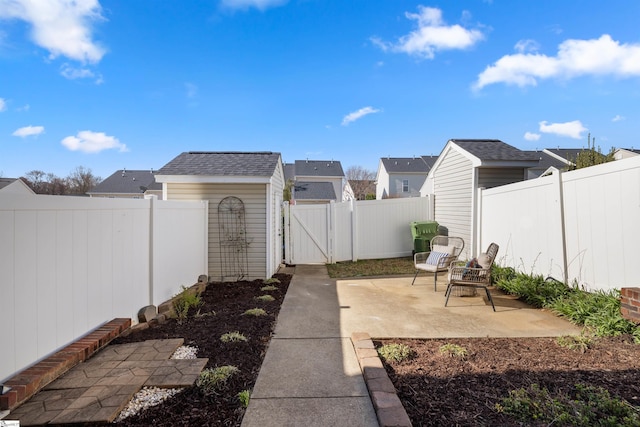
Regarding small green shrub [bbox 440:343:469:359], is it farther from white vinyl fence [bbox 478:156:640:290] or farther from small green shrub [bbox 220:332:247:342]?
white vinyl fence [bbox 478:156:640:290]

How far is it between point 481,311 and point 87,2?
882 cm

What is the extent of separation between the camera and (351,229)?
9484mm

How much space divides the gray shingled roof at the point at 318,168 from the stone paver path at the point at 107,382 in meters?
30.6

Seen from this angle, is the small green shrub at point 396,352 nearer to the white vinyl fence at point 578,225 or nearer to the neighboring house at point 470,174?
the white vinyl fence at point 578,225

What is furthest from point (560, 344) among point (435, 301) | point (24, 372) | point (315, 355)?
point (24, 372)

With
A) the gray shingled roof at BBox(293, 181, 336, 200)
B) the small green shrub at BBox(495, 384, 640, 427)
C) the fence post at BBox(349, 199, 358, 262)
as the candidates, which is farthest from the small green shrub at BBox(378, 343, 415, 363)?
the gray shingled roof at BBox(293, 181, 336, 200)

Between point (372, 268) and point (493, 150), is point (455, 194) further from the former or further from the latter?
point (372, 268)

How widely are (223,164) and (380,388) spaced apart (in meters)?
6.15

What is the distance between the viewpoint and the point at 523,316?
4.39 metres

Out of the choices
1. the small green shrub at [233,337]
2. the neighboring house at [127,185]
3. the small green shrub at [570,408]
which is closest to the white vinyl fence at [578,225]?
the small green shrub at [570,408]

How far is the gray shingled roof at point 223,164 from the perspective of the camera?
6.75m

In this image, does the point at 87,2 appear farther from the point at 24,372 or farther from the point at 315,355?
the point at 315,355

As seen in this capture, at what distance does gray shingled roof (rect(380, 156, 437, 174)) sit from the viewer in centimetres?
3120

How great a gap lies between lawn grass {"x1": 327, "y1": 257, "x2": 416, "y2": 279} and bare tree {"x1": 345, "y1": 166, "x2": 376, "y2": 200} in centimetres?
2540
